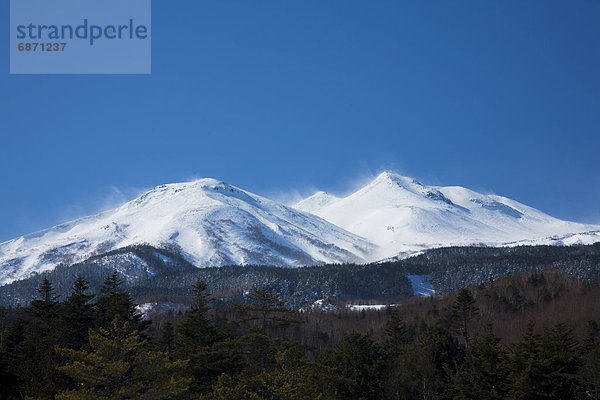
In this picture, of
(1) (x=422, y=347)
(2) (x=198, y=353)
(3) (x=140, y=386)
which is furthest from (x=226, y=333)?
(1) (x=422, y=347)

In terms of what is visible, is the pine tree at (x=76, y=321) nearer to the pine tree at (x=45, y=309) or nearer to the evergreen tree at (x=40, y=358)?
the evergreen tree at (x=40, y=358)

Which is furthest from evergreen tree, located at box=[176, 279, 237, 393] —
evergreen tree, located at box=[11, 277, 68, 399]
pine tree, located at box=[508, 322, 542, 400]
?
pine tree, located at box=[508, 322, 542, 400]

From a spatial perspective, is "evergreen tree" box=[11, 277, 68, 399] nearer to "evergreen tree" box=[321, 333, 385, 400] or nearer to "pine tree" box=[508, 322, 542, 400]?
"evergreen tree" box=[321, 333, 385, 400]

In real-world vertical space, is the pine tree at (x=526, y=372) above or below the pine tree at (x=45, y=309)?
below

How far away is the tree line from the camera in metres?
27.5

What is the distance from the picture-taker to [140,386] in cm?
2641

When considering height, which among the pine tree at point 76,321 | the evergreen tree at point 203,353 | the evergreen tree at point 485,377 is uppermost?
the pine tree at point 76,321

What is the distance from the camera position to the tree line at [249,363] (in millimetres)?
27547

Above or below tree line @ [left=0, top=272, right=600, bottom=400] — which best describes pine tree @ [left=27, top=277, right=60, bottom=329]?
above

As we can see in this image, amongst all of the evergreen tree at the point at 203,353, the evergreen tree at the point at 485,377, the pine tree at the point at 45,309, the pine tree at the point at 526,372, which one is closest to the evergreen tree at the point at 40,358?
the pine tree at the point at 45,309

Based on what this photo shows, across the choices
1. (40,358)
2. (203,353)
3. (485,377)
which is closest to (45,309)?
(40,358)

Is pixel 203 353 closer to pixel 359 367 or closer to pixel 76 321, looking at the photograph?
pixel 76 321

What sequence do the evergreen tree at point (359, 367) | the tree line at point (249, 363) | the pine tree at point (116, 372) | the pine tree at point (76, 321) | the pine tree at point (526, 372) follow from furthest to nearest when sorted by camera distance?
the evergreen tree at point (359, 367), the pine tree at point (76, 321), the pine tree at point (526, 372), the tree line at point (249, 363), the pine tree at point (116, 372)

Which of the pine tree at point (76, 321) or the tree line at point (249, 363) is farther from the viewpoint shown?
the pine tree at point (76, 321)
